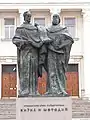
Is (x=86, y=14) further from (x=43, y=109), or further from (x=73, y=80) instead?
(x=43, y=109)

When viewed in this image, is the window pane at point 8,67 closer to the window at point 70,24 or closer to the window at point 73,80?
the window at point 73,80

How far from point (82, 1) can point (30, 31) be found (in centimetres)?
2646

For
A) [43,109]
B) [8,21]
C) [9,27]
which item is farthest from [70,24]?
[43,109]

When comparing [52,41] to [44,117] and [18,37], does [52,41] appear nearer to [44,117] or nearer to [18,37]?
[18,37]

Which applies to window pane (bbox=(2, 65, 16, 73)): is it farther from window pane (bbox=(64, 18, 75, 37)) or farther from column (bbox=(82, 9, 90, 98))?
column (bbox=(82, 9, 90, 98))

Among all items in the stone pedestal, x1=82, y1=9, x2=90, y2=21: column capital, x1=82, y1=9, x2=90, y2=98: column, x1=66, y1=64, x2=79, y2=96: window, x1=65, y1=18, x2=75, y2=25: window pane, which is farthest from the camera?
x1=65, y1=18, x2=75, y2=25: window pane

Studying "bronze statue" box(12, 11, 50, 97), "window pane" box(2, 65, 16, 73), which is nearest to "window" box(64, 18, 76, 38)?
"window pane" box(2, 65, 16, 73)

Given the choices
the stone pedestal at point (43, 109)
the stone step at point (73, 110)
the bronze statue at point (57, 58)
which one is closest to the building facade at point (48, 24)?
the stone step at point (73, 110)

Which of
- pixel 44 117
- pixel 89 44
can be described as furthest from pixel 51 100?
pixel 89 44

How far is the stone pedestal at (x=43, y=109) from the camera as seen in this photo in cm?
981

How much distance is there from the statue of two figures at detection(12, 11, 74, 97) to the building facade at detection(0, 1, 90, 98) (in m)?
25.1

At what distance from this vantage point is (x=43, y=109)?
9.82 metres

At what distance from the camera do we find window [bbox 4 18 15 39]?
121 feet

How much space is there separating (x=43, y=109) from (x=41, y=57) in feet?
4.54
